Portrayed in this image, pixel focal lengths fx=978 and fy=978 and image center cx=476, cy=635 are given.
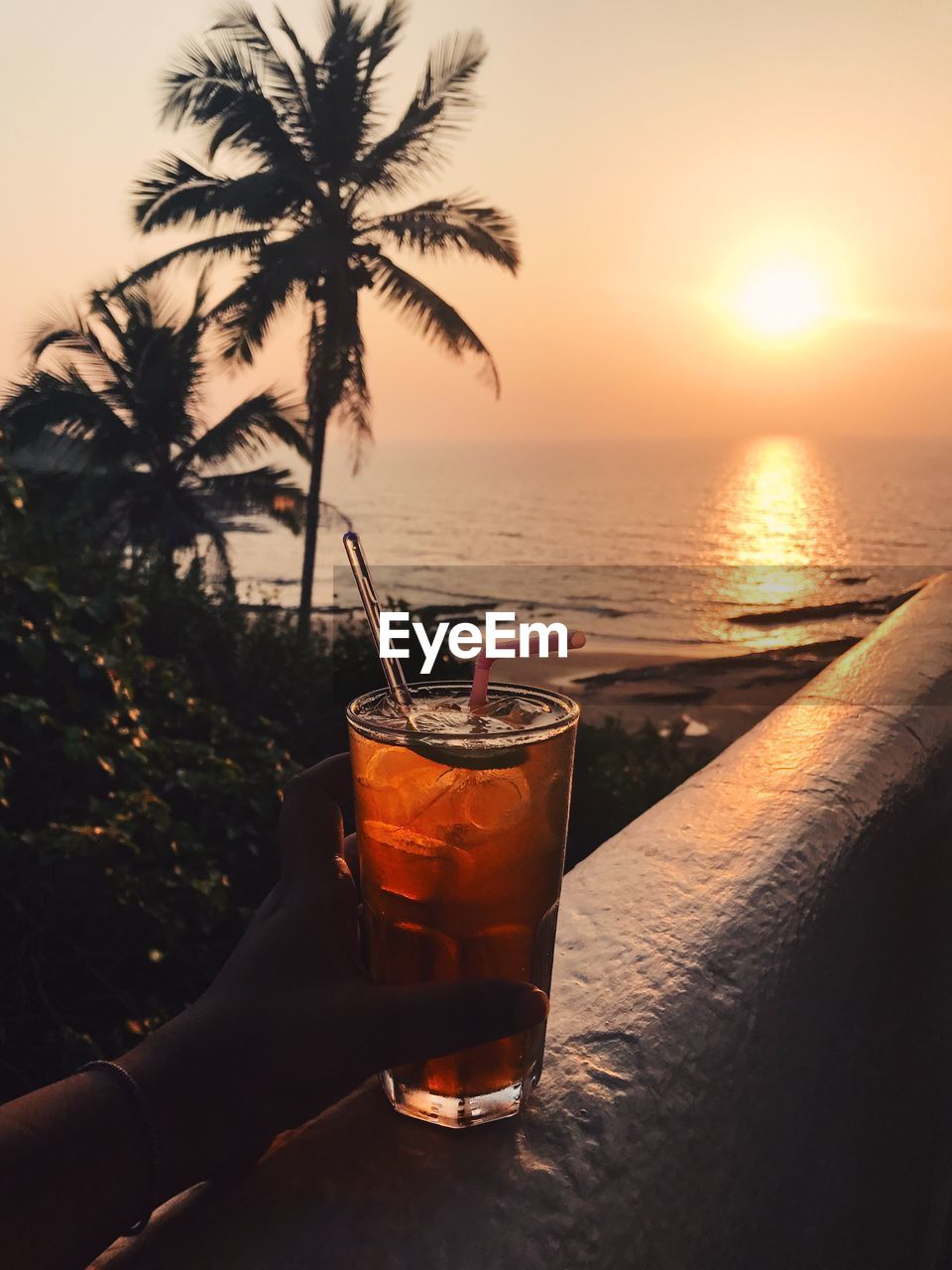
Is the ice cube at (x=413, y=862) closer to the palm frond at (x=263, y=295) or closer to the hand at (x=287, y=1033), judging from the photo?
the hand at (x=287, y=1033)

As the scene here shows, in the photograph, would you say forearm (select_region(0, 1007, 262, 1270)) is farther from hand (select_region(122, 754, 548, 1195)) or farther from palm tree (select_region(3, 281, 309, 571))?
palm tree (select_region(3, 281, 309, 571))

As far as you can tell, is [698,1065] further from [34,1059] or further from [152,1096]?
[34,1059]

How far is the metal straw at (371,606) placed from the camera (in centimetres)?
109

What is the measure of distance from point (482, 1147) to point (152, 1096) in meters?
0.27

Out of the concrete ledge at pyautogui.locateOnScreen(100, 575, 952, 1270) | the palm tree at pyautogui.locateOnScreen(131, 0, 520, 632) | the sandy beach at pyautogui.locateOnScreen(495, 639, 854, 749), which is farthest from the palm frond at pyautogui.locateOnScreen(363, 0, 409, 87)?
the concrete ledge at pyautogui.locateOnScreen(100, 575, 952, 1270)

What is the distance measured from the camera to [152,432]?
69.5ft

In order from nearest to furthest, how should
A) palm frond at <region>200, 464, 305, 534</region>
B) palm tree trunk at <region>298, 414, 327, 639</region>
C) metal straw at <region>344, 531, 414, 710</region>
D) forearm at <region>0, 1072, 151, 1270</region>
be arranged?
forearm at <region>0, 1072, 151, 1270</region> < metal straw at <region>344, 531, 414, 710</region> < palm tree trunk at <region>298, 414, 327, 639</region> < palm frond at <region>200, 464, 305, 534</region>

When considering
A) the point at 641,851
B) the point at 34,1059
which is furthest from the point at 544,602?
the point at 641,851

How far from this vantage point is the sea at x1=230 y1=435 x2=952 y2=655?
80.1 ft

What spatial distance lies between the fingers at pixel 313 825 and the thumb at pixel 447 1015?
0.53ft

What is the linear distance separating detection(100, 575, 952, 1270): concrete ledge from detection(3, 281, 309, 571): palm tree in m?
20.1

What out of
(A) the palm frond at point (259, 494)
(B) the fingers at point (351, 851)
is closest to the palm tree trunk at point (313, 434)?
(A) the palm frond at point (259, 494)

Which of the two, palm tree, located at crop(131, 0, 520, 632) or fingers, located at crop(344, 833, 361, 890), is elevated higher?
palm tree, located at crop(131, 0, 520, 632)

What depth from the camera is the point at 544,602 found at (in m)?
31.7
